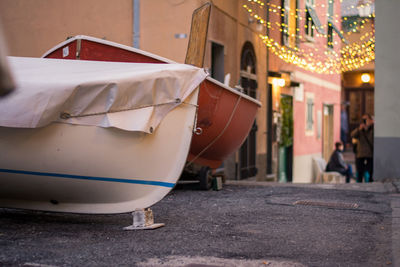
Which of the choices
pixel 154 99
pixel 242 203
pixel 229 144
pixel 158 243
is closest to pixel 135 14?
pixel 229 144

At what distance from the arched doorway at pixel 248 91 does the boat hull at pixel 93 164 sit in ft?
28.3

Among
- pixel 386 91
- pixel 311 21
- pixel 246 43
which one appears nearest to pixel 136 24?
pixel 246 43

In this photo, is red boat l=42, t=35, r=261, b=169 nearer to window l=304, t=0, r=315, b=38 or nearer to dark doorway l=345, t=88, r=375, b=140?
window l=304, t=0, r=315, b=38

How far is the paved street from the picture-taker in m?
Result: 4.25

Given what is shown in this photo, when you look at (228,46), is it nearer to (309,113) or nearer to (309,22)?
(309,22)

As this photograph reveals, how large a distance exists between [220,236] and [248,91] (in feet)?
31.4

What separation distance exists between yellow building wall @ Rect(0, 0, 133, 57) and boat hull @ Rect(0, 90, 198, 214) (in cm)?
706

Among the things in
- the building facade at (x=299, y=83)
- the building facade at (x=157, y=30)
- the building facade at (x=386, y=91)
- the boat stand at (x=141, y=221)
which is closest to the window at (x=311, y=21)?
the building facade at (x=299, y=83)

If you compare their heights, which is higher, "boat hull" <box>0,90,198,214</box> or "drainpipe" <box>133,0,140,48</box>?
"drainpipe" <box>133,0,140,48</box>

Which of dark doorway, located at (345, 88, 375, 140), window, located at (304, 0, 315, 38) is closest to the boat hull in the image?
window, located at (304, 0, 315, 38)

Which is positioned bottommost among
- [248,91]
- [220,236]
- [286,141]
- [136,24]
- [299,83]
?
[220,236]

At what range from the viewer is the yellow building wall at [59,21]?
40.9ft

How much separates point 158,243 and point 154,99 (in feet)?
4.06

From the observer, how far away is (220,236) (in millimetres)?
5219
